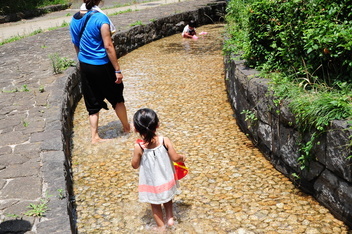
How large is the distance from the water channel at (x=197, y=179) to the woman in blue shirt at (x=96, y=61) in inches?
20.0

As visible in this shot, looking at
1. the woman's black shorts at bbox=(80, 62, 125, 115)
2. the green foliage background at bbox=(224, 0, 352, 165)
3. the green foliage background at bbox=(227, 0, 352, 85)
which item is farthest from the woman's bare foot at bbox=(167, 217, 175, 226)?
the woman's black shorts at bbox=(80, 62, 125, 115)

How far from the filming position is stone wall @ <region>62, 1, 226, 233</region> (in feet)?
17.1

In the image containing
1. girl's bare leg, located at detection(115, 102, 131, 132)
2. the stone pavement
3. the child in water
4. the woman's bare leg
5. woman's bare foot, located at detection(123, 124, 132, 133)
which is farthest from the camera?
the child in water

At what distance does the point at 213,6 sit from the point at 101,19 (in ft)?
33.2

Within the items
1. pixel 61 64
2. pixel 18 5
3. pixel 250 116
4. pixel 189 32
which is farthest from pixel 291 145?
pixel 18 5

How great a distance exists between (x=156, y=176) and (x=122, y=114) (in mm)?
2250

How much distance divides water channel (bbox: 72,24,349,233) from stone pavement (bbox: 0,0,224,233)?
1.31ft

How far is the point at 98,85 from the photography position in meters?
5.58

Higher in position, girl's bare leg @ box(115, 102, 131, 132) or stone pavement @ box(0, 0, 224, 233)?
stone pavement @ box(0, 0, 224, 233)

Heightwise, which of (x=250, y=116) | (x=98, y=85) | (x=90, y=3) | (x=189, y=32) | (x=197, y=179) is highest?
(x=90, y=3)

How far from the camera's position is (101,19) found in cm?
517

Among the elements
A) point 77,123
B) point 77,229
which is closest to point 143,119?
point 77,229

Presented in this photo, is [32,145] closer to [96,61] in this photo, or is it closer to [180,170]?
[96,61]

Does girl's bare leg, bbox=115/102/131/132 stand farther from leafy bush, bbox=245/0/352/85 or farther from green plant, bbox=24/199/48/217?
green plant, bbox=24/199/48/217
